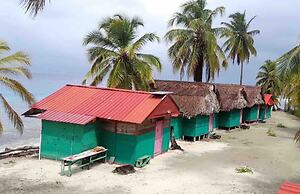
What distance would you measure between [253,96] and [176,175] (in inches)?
1005

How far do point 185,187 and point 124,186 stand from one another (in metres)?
2.40

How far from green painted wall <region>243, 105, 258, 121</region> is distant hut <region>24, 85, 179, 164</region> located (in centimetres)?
2183

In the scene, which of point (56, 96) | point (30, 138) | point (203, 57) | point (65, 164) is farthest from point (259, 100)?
point (65, 164)

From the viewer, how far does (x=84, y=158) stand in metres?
17.3

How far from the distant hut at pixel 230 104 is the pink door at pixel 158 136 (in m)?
12.6

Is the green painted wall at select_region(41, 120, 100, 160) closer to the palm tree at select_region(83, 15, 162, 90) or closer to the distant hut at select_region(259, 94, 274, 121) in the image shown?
the palm tree at select_region(83, 15, 162, 90)

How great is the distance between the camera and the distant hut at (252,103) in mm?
39459

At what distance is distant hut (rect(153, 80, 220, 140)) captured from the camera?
26.5 m

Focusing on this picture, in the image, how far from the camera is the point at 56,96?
20.9 meters

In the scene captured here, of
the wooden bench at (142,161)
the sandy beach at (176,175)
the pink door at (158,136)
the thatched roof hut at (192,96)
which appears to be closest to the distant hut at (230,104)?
the thatched roof hut at (192,96)

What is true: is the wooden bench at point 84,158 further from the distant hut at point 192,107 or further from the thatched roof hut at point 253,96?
the thatched roof hut at point 253,96

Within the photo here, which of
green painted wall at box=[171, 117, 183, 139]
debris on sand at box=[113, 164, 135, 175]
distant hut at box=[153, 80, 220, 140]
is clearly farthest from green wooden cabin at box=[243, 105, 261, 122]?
debris on sand at box=[113, 164, 135, 175]

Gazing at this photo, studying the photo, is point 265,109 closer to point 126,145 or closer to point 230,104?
point 230,104

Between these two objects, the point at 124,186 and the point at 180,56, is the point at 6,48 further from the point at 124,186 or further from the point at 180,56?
the point at 180,56
